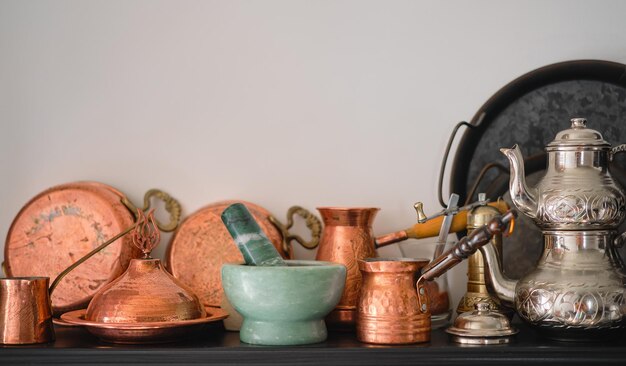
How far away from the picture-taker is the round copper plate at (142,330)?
951mm

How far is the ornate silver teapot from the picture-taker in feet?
3.06

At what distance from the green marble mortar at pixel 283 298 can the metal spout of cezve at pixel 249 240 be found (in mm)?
35

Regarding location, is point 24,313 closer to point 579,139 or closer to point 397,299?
point 397,299

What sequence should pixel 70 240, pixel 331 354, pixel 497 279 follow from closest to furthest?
pixel 331 354
pixel 497 279
pixel 70 240

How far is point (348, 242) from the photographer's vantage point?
1.10m

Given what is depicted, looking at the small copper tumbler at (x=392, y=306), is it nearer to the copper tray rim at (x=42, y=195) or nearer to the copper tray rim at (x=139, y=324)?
the copper tray rim at (x=139, y=324)

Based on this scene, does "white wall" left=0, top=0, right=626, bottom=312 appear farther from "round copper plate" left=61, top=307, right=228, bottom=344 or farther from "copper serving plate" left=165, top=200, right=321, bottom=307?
"round copper plate" left=61, top=307, right=228, bottom=344

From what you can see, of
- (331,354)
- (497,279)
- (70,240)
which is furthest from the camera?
(70,240)

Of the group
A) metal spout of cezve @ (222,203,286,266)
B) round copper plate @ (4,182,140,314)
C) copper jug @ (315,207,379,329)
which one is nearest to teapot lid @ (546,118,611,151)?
copper jug @ (315,207,379,329)

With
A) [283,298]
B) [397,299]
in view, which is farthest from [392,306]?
[283,298]

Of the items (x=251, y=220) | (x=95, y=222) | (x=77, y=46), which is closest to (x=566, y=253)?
(x=251, y=220)

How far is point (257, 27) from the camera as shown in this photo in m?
1.23

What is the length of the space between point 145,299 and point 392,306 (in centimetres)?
32

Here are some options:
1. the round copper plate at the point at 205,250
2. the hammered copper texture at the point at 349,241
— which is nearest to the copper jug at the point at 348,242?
the hammered copper texture at the point at 349,241
